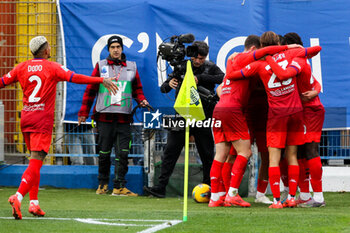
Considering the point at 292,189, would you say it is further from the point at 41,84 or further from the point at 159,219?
the point at 41,84

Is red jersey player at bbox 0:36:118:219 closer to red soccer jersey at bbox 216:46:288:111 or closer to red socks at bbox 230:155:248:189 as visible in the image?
red soccer jersey at bbox 216:46:288:111

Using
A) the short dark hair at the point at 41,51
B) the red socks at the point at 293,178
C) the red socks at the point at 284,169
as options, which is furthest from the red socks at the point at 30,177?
the red socks at the point at 284,169

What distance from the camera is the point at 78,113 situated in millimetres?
10656

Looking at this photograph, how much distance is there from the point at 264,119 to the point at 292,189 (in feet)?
3.69

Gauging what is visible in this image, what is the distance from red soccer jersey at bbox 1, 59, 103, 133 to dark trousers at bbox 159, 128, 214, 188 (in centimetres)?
291

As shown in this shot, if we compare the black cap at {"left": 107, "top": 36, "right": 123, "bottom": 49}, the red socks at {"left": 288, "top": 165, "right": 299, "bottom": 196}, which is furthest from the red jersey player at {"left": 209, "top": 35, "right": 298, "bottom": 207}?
the black cap at {"left": 107, "top": 36, "right": 123, "bottom": 49}

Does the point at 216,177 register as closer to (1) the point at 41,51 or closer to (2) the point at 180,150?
(2) the point at 180,150

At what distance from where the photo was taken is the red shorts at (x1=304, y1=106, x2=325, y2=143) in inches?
323

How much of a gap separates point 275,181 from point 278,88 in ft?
3.67

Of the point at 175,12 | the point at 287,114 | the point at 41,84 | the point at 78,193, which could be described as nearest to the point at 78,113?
the point at 78,193

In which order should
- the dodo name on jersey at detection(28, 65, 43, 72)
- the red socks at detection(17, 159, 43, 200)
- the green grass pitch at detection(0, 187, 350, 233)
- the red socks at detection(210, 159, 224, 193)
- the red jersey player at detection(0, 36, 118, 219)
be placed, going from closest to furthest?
the green grass pitch at detection(0, 187, 350, 233)
the red socks at detection(17, 159, 43, 200)
the red jersey player at detection(0, 36, 118, 219)
the dodo name on jersey at detection(28, 65, 43, 72)
the red socks at detection(210, 159, 224, 193)

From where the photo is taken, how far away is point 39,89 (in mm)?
7273

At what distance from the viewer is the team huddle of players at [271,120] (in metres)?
7.89

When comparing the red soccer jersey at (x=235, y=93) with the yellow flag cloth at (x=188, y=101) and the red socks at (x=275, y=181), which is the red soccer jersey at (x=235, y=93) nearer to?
the red socks at (x=275, y=181)
